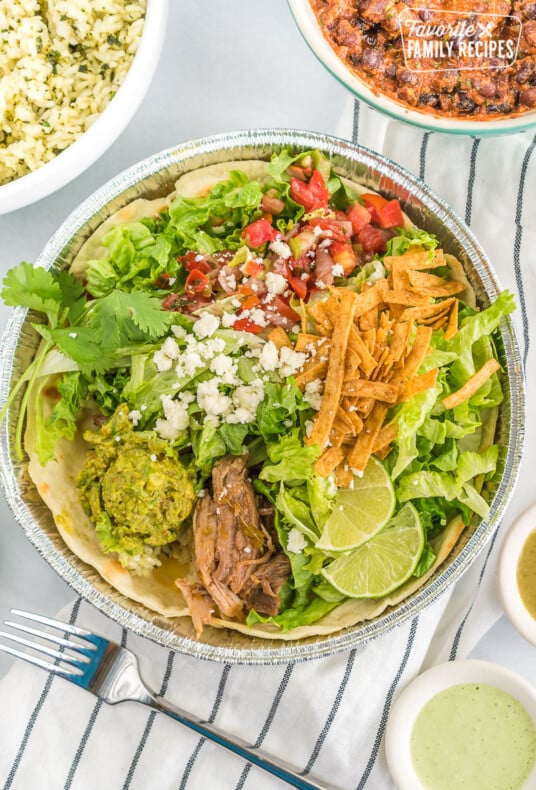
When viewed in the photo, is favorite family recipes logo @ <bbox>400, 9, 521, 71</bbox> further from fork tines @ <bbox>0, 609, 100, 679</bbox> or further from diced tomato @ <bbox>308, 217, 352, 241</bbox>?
fork tines @ <bbox>0, 609, 100, 679</bbox>

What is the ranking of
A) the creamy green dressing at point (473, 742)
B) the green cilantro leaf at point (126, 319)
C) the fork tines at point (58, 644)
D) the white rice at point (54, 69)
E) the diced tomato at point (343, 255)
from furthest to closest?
the creamy green dressing at point (473, 742) → the fork tines at point (58, 644) → the white rice at point (54, 69) → the diced tomato at point (343, 255) → the green cilantro leaf at point (126, 319)

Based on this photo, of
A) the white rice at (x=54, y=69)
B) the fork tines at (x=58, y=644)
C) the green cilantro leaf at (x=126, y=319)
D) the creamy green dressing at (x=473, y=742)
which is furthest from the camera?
the creamy green dressing at (x=473, y=742)

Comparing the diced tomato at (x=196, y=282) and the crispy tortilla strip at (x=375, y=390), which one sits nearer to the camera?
the crispy tortilla strip at (x=375, y=390)

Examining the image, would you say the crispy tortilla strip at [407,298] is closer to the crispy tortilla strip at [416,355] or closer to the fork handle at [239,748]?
the crispy tortilla strip at [416,355]

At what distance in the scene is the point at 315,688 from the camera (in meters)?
3.01

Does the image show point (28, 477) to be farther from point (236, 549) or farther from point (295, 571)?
point (295, 571)

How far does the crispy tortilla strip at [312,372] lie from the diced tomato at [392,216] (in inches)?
25.1

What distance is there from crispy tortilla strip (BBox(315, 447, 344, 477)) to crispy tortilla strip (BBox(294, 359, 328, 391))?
0.23 m

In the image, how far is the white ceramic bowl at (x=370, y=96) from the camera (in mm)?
2668

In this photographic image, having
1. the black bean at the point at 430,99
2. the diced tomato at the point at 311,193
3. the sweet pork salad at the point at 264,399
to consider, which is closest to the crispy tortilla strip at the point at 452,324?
the sweet pork salad at the point at 264,399

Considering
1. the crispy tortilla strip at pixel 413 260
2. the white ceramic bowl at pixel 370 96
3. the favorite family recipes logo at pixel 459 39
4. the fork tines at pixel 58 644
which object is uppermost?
the favorite family recipes logo at pixel 459 39

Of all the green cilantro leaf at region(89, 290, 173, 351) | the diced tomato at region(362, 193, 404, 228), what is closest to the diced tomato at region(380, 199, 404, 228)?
the diced tomato at region(362, 193, 404, 228)

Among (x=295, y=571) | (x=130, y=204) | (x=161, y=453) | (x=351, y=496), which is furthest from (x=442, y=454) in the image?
(x=130, y=204)

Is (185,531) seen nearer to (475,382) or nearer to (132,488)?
(132,488)
